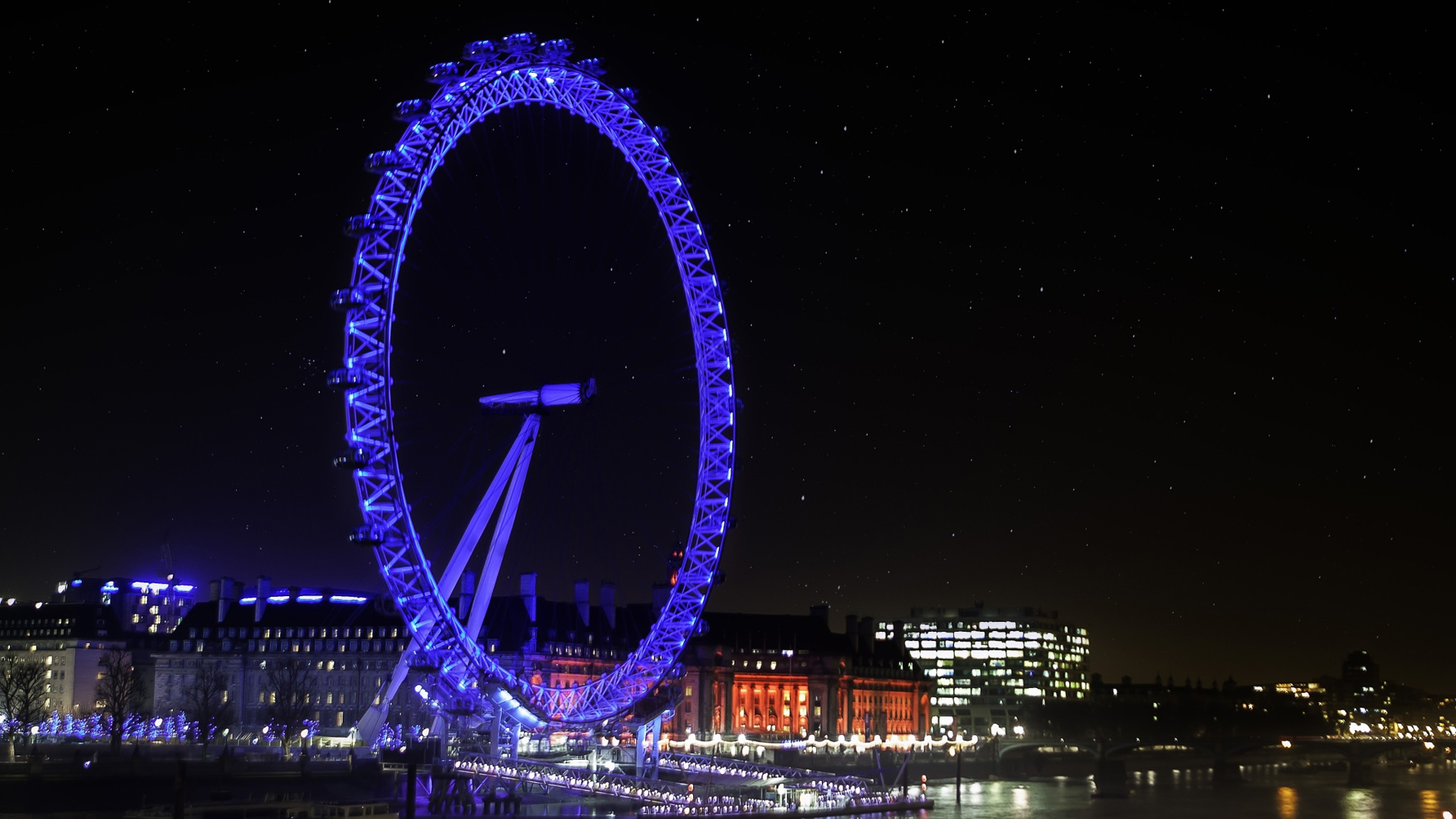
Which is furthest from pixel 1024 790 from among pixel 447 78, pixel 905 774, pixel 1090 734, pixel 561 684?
pixel 447 78

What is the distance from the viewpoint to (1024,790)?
10925 cm

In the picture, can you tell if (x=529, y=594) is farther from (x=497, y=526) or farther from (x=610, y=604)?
(x=497, y=526)

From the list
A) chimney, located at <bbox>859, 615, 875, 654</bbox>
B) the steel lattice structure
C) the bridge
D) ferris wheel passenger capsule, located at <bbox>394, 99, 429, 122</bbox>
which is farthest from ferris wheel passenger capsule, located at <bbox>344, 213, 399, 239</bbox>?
chimney, located at <bbox>859, 615, 875, 654</bbox>

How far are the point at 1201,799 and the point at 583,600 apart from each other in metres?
52.4

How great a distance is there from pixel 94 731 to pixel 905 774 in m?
56.7

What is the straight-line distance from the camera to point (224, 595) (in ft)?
444

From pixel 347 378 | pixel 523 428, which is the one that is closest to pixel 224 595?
pixel 523 428

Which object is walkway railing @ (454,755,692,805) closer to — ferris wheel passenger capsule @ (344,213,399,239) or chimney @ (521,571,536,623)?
ferris wheel passenger capsule @ (344,213,399,239)

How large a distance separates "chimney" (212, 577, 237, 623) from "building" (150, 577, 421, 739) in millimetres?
128

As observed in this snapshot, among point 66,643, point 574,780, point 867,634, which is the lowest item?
point 574,780

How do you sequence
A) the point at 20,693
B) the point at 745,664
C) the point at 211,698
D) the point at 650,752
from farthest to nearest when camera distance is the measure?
the point at 745,664 < the point at 20,693 < the point at 211,698 < the point at 650,752

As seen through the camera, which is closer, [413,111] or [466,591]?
[413,111]

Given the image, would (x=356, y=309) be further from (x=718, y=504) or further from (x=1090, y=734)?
(x=1090, y=734)

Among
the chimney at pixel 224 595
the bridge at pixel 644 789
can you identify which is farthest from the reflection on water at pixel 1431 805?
the chimney at pixel 224 595
